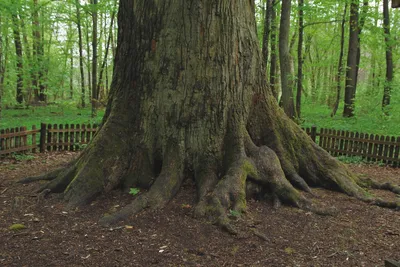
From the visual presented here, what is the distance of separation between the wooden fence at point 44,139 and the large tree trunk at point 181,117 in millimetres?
4533

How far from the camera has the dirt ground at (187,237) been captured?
339cm

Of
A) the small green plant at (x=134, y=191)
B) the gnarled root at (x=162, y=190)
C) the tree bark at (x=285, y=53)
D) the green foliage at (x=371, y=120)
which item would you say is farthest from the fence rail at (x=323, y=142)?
the gnarled root at (x=162, y=190)

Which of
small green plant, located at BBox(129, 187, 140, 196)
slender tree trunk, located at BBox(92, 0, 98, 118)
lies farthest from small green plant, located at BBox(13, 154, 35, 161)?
slender tree trunk, located at BBox(92, 0, 98, 118)

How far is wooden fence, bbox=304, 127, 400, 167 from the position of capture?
9789 mm

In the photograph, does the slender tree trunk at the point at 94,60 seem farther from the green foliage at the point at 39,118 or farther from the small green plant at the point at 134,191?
the small green plant at the point at 134,191

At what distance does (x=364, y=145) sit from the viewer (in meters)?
10.3

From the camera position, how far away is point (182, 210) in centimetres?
440

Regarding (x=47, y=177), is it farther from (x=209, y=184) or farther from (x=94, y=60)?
(x=94, y=60)

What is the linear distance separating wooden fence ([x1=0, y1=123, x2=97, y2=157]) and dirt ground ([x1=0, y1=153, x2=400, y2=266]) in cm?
455

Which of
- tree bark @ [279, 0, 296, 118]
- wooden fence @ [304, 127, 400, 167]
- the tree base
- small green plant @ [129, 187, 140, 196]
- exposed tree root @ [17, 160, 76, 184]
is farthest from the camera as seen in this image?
tree bark @ [279, 0, 296, 118]

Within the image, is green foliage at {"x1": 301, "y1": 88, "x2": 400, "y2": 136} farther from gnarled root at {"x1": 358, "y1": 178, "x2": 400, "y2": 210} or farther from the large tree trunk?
the large tree trunk

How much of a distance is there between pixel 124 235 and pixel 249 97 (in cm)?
297

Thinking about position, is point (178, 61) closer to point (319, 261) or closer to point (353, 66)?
point (319, 261)

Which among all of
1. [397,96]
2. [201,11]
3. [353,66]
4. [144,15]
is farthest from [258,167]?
[353,66]
